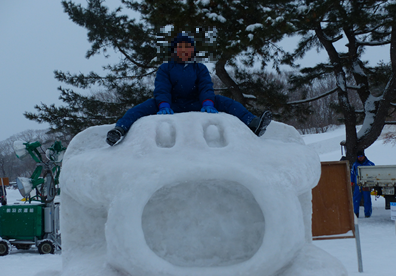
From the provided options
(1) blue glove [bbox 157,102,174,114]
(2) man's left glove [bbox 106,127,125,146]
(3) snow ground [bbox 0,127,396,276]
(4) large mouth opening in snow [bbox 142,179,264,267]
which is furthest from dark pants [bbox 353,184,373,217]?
(2) man's left glove [bbox 106,127,125,146]

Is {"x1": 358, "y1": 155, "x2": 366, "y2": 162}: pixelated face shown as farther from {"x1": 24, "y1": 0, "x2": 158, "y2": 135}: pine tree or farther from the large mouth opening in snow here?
the large mouth opening in snow

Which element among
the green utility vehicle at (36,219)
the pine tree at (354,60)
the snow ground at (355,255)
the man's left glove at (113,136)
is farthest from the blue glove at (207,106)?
the pine tree at (354,60)

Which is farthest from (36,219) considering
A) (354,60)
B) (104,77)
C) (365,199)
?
(354,60)

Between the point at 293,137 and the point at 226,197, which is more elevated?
the point at 293,137

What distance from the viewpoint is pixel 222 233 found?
1522 millimetres

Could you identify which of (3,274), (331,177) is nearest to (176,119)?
(331,177)

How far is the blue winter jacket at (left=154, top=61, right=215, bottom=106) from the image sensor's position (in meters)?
2.15

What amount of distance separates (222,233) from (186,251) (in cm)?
16

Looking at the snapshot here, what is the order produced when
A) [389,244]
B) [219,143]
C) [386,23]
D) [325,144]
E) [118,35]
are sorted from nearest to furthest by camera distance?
1. [219,143]
2. [389,244]
3. [386,23]
4. [118,35]
5. [325,144]

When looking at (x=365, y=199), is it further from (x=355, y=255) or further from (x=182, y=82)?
(x=182, y=82)

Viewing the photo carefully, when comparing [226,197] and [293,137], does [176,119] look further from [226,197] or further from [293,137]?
[293,137]

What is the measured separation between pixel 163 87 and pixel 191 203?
838mm

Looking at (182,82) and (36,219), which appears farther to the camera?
(36,219)

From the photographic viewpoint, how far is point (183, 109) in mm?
2215
